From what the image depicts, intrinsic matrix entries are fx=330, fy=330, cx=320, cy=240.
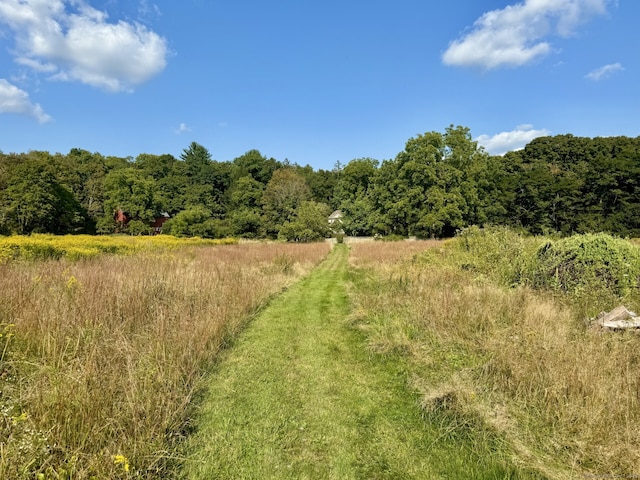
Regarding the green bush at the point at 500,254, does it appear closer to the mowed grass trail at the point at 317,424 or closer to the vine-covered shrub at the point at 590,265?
the vine-covered shrub at the point at 590,265

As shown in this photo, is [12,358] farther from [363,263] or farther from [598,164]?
[598,164]

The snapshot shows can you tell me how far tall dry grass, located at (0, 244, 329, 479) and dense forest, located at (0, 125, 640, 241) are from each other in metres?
30.8

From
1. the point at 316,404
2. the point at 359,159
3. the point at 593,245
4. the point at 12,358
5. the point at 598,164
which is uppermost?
the point at 359,159

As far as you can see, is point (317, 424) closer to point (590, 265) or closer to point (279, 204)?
point (590, 265)

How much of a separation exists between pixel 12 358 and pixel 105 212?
185 ft

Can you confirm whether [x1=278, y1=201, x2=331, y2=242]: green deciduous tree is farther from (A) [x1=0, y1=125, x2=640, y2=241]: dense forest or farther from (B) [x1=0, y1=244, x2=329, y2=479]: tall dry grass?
(B) [x1=0, y1=244, x2=329, y2=479]: tall dry grass

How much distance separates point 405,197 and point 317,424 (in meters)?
39.7

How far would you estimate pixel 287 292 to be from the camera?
11508 millimetres

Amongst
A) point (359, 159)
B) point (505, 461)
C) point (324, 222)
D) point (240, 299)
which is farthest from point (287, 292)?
point (359, 159)

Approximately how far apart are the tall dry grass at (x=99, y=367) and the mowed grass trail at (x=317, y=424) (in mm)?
403

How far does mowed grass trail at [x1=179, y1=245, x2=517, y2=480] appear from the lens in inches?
119

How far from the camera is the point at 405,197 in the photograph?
135 ft

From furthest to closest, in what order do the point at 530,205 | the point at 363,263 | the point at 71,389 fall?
the point at 530,205, the point at 363,263, the point at 71,389

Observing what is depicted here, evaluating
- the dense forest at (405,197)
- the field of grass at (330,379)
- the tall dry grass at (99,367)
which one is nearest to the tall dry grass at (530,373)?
the field of grass at (330,379)
